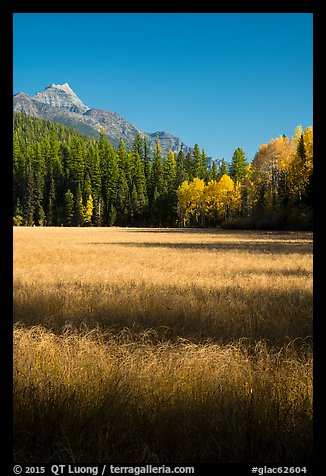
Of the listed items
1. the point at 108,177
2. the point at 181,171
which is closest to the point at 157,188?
the point at 181,171

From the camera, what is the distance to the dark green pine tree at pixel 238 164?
84375 millimetres

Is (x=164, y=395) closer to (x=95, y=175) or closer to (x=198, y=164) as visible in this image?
(x=95, y=175)

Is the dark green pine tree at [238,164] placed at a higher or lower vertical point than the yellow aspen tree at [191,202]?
higher

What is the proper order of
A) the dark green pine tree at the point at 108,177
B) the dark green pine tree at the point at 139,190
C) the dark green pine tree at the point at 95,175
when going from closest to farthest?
1. the dark green pine tree at the point at 139,190
2. the dark green pine tree at the point at 108,177
3. the dark green pine tree at the point at 95,175

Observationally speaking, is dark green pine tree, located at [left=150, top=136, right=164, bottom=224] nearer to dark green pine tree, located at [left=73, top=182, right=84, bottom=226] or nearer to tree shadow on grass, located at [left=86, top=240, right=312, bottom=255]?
dark green pine tree, located at [left=73, top=182, right=84, bottom=226]

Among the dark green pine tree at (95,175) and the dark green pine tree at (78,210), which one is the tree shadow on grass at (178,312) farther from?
the dark green pine tree at (95,175)

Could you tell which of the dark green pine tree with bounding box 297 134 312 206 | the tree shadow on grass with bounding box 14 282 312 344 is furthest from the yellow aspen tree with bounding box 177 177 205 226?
the tree shadow on grass with bounding box 14 282 312 344

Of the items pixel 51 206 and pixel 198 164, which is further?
pixel 198 164

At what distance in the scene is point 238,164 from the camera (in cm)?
8544

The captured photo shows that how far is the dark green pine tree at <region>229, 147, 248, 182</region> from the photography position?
84375 mm

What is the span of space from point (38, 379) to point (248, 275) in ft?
31.8

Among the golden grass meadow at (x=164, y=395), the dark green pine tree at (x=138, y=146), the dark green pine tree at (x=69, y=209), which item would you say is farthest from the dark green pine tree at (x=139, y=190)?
the golden grass meadow at (x=164, y=395)
